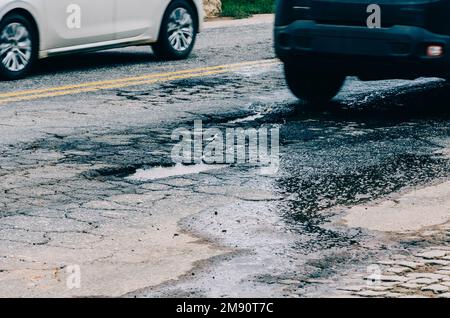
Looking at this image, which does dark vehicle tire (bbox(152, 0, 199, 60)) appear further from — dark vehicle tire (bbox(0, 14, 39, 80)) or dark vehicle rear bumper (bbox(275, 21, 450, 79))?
dark vehicle rear bumper (bbox(275, 21, 450, 79))

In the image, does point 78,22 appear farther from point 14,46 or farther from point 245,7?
point 245,7

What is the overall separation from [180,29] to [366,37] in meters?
4.60

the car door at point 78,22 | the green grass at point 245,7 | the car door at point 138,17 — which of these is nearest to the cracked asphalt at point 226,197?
the car door at point 78,22

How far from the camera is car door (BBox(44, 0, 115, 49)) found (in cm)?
1233

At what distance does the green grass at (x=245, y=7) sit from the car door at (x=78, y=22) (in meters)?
6.86

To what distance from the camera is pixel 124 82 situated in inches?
476
